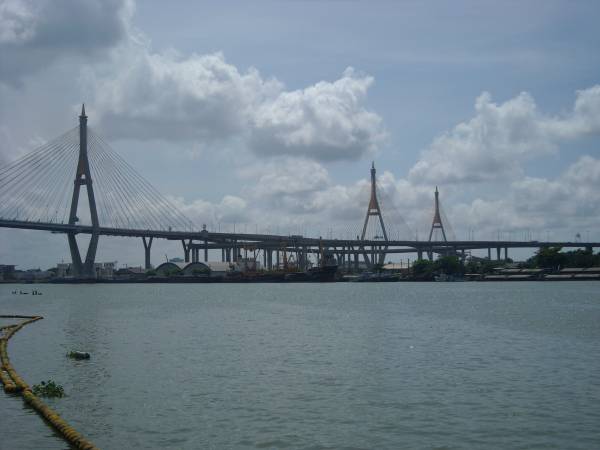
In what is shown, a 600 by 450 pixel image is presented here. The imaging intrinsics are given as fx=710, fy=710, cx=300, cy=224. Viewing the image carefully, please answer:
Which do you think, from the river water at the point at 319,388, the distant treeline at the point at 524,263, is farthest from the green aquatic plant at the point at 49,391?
the distant treeline at the point at 524,263

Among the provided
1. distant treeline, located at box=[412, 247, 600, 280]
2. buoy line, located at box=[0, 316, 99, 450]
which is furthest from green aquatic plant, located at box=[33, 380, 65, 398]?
distant treeline, located at box=[412, 247, 600, 280]

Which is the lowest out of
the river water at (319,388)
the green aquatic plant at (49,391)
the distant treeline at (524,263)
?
the river water at (319,388)

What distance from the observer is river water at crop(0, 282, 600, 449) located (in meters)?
13.8

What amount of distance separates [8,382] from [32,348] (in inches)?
423

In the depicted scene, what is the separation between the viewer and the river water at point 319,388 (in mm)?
13750

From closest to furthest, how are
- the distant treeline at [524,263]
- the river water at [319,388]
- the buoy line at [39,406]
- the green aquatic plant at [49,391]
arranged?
the buoy line at [39,406] < the river water at [319,388] < the green aquatic plant at [49,391] < the distant treeline at [524,263]

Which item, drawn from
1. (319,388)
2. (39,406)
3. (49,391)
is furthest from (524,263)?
(39,406)

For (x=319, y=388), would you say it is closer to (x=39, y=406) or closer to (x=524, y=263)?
(x=39, y=406)

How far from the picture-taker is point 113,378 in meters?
20.6

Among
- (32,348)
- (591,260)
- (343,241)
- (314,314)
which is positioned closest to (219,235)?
(343,241)

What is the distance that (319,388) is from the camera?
18.4 metres

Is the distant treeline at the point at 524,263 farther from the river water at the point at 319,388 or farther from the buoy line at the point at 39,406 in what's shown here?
the buoy line at the point at 39,406

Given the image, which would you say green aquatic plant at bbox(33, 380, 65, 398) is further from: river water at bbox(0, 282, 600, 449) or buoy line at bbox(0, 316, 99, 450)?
river water at bbox(0, 282, 600, 449)

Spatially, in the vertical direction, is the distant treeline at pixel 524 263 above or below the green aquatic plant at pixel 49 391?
above
